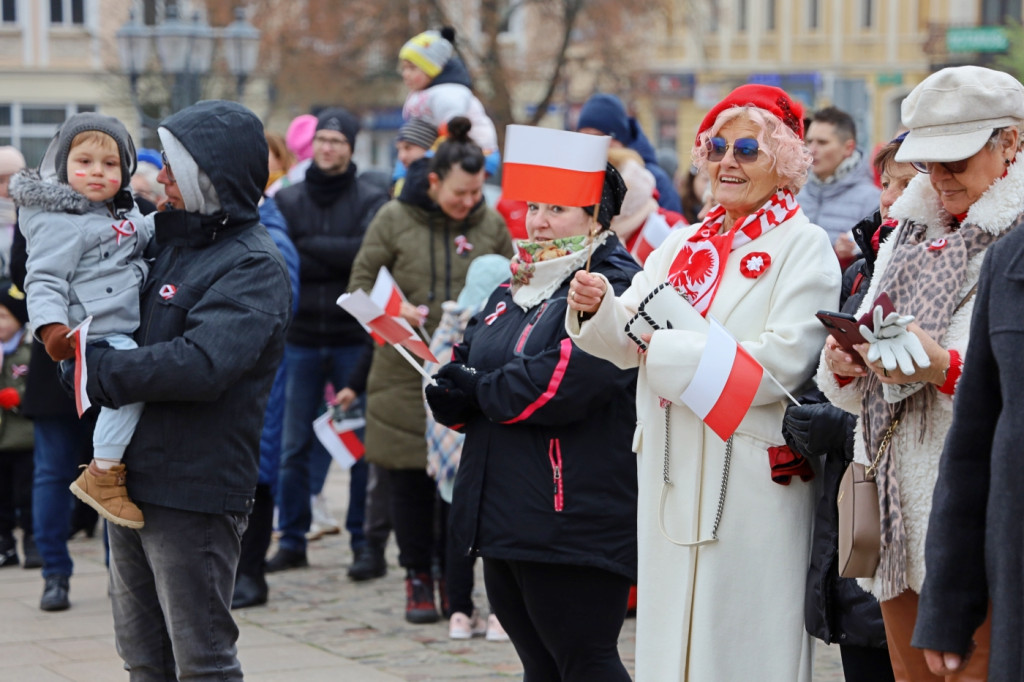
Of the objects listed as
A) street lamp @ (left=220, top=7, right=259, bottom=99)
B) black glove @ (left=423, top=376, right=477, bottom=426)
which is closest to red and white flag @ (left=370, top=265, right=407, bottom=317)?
black glove @ (left=423, top=376, right=477, bottom=426)

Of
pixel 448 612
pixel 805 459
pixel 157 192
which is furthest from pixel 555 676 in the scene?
pixel 157 192

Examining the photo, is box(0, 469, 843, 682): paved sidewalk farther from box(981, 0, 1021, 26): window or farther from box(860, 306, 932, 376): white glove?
box(981, 0, 1021, 26): window

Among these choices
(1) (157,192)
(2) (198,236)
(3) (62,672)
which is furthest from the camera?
(1) (157,192)

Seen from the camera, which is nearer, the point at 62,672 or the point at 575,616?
the point at 575,616

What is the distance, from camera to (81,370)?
4.24 meters

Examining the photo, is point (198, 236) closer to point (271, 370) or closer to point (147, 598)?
point (271, 370)

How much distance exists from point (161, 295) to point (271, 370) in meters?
0.39

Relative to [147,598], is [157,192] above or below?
above

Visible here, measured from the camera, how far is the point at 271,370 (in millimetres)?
4461

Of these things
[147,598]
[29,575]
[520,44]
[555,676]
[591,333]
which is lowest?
[29,575]

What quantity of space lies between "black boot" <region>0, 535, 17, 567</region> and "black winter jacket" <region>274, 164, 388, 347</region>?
196 centimetres

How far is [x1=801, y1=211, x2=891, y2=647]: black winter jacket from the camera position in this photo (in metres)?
3.79

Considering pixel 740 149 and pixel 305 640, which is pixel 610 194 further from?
pixel 305 640

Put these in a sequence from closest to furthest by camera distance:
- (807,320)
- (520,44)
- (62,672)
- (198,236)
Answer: (807,320) < (198,236) < (62,672) < (520,44)
